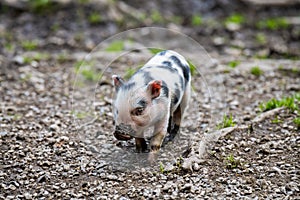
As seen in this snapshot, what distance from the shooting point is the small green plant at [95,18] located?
8.33 meters

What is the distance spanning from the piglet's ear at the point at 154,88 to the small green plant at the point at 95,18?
4.59 metres

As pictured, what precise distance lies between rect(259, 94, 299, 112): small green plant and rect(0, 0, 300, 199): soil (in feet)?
0.25

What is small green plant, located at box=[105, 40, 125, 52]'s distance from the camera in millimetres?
7483

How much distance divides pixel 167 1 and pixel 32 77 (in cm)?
394

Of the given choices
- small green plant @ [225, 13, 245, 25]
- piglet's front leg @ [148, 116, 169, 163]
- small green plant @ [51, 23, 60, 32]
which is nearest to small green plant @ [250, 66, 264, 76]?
small green plant @ [225, 13, 245, 25]

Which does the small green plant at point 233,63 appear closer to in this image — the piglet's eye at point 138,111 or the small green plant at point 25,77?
the small green plant at point 25,77

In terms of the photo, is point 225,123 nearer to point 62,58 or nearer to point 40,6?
point 62,58

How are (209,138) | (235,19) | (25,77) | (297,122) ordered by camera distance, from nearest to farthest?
(209,138)
(297,122)
(25,77)
(235,19)

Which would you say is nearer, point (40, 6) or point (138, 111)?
point (138, 111)

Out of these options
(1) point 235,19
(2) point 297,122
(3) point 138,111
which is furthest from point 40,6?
(2) point 297,122

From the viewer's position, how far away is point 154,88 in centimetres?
401

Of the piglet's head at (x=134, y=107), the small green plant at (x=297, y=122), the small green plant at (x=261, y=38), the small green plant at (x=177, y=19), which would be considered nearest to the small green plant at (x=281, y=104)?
the small green plant at (x=297, y=122)

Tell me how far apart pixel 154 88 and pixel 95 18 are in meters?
4.61

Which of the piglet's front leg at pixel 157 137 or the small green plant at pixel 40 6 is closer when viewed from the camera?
the piglet's front leg at pixel 157 137
